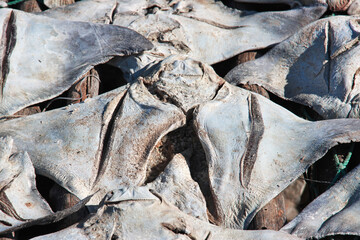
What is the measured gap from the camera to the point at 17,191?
2377 mm

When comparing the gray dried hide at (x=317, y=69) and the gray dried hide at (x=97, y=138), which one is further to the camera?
the gray dried hide at (x=317, y=69)

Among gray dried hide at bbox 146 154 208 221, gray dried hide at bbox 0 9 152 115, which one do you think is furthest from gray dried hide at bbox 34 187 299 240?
gray dried hide at bbox 0 9 152 115

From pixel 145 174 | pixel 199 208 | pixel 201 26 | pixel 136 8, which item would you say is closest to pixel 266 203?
pixel 199 208

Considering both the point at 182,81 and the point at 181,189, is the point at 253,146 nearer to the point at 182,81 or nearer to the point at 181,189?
the point at 181,189

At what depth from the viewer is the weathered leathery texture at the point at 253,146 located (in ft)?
7.88

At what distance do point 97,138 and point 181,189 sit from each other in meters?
0.46

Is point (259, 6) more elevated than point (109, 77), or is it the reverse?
point (259, 6)

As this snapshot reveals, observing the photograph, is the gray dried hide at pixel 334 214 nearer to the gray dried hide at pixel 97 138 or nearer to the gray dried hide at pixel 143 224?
the gray dried hide at pixel 143 224

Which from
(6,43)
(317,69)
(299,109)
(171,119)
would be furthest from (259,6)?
(6,43)

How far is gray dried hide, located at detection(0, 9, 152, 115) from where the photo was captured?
9.60ft

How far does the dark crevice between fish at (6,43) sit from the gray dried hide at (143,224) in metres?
1.05

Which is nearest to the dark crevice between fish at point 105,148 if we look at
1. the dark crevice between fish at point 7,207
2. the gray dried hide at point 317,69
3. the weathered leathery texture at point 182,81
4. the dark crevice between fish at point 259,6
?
the weathered leathery texture at point 182,81

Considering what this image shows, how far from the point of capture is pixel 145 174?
2508 mm

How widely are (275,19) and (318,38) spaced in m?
0.36
